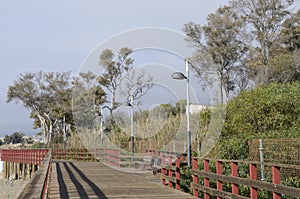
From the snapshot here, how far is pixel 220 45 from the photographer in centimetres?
3088

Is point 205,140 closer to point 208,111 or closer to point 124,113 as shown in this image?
point 208,111

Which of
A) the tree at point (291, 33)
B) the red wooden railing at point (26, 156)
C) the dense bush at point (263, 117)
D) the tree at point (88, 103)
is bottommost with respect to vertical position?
the red wooden railing at point (26, 156)

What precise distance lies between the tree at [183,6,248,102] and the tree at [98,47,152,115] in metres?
4.76

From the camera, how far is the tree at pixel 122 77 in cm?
2168

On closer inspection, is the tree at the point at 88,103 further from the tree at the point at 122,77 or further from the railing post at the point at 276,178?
the railing post at the point at 276,178

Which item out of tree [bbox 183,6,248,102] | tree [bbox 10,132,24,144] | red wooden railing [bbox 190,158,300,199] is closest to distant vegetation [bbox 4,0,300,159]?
tree [bbox 183,6,248,102]

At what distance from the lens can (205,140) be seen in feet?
54.4

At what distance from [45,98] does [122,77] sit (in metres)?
26.5

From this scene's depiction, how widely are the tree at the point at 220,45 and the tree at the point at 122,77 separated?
15.6 feet

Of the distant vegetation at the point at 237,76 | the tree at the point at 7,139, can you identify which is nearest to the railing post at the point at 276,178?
the distant vegetation at the point at 237,76

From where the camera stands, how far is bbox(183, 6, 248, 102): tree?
29.8 metres

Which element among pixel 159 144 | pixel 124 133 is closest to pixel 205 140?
pixel 159 144

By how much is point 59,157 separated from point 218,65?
42.8 feet

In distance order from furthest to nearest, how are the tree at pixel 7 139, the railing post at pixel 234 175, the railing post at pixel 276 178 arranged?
the tree at pixel 7 139, the railing post at pixel 234 175, the railing post at pixel 276 178
